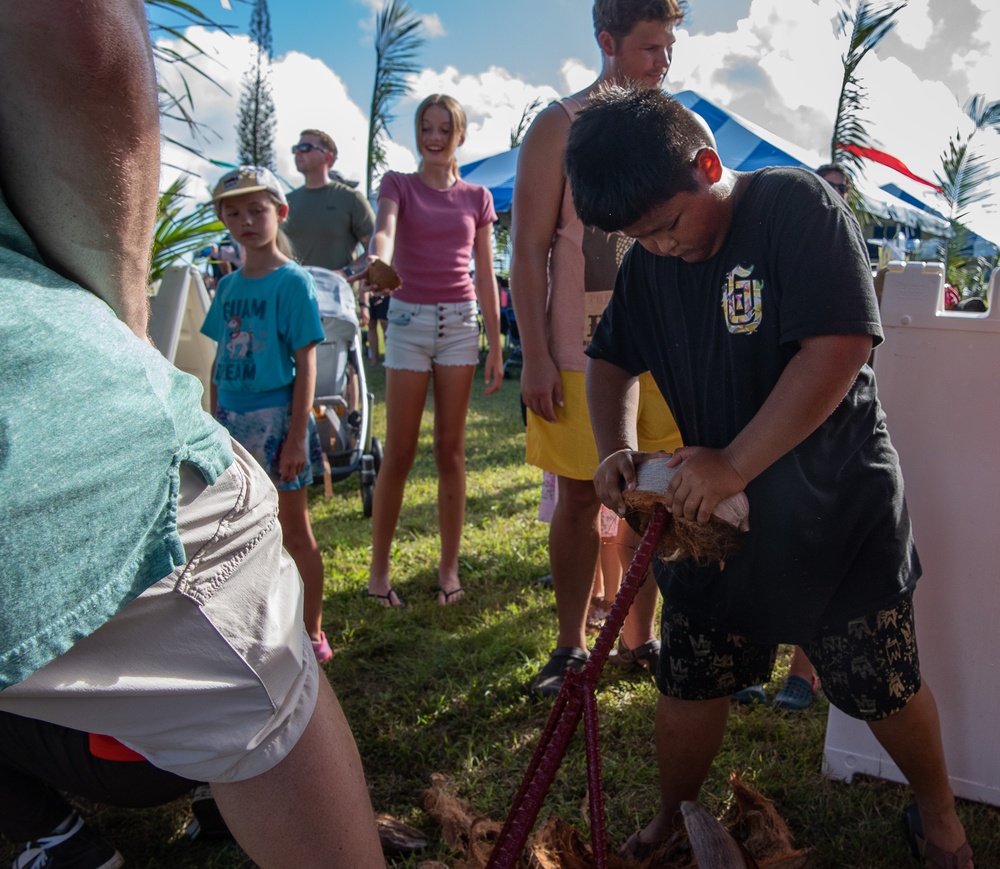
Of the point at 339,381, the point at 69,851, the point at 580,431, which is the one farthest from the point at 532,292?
the point at 339,381

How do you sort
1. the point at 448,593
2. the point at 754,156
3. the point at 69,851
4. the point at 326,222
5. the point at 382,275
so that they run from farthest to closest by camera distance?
the point at 754,156, the point at 326,222, the point at 448,593, the point at 382,275, the point at 69,851

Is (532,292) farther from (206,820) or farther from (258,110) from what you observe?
(258,110)

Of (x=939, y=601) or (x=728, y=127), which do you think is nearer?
(x=939, y=601)

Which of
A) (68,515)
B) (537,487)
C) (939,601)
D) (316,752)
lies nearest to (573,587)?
(939,601)

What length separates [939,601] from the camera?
80.1 inches

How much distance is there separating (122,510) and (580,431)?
176 centimetres

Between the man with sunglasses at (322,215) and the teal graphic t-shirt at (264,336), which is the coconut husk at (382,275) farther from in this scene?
the man with sunglasses at (322,215)

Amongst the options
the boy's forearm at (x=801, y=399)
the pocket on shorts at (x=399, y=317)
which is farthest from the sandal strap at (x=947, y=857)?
the pocket on shorts at (x=399, y=317)

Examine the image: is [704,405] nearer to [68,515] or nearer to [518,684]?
[68,515]

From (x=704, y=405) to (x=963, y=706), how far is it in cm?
111

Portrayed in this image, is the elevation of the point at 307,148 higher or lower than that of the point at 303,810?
higher

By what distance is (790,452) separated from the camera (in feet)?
5.14

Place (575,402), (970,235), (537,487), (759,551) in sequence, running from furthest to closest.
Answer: (970,235)
(537,487)
(575,402)
(759,551)

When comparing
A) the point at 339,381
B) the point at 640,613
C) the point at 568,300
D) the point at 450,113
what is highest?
the point at 450,113
